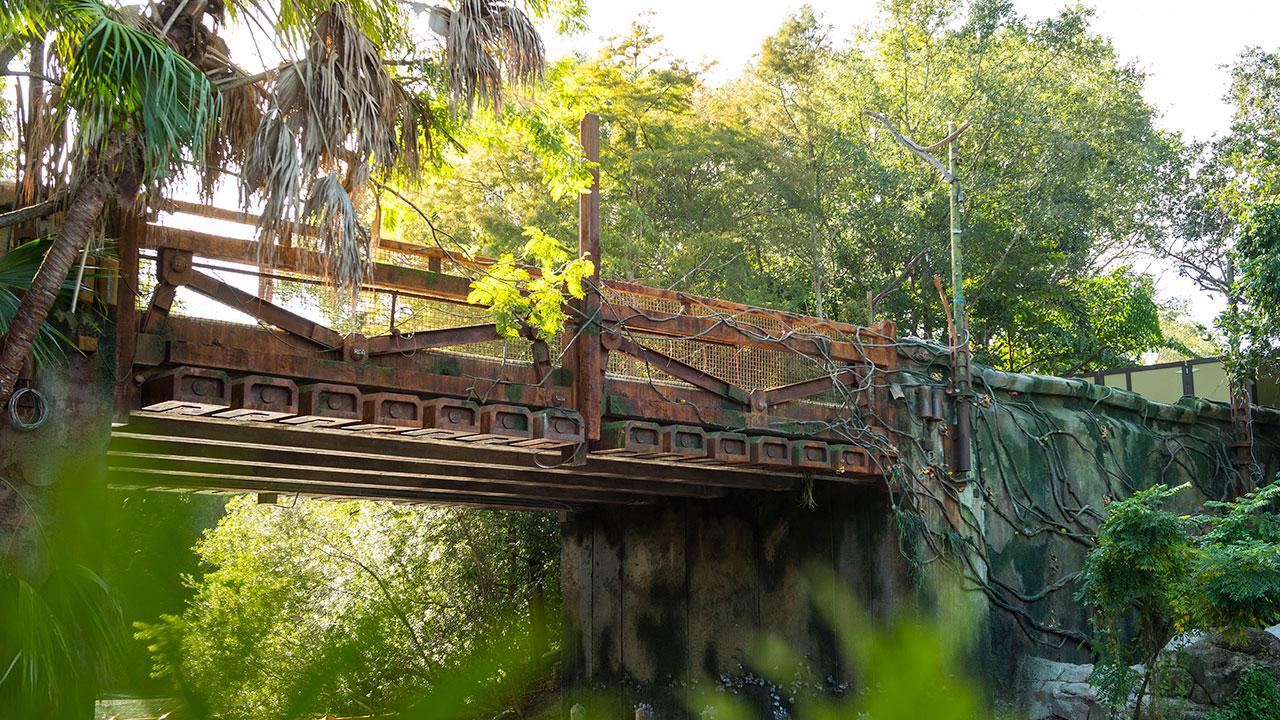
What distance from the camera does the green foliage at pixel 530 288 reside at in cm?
899

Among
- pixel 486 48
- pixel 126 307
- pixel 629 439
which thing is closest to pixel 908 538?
pixel 629 439

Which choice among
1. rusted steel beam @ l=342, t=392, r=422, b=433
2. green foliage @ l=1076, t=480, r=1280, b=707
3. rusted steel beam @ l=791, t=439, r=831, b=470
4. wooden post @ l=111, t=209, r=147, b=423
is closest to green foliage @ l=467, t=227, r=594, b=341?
rusted steel beam @ l=342, t=392, r=422, b=433

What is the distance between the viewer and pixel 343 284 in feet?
25.7

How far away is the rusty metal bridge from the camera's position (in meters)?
8.27

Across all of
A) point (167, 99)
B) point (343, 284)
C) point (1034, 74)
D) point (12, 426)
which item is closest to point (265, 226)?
point (343, 284)

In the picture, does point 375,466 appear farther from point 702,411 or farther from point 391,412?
point 702,411

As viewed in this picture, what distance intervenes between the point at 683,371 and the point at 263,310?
12.2 feet

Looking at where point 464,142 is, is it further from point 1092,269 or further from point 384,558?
point 1092,269

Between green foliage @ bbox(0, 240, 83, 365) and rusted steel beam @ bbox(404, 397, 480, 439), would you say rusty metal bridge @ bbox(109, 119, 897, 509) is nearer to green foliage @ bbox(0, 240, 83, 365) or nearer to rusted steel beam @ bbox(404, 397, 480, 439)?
rusted steel beam @ bbox(404, 397, 480, 439)

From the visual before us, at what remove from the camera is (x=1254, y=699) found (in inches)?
413

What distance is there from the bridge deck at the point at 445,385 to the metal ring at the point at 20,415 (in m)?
0.56

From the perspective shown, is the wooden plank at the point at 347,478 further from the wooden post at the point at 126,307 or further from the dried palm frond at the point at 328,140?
the dried palm frond at the point at 328,140

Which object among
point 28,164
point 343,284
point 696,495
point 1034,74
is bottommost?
point 696,495

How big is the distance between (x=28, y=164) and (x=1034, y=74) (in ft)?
68.3
